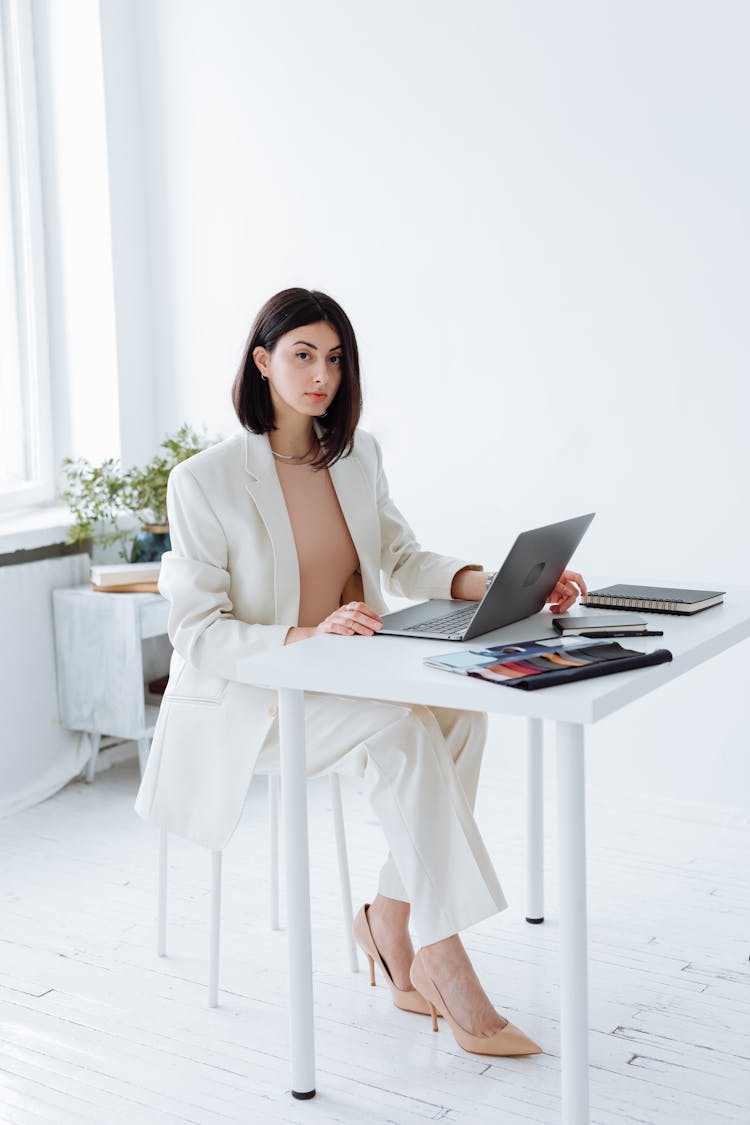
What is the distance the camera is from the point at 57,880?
2816 mm

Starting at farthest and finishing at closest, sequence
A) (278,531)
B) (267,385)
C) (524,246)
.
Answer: (524,246), (267,385), (278,531)

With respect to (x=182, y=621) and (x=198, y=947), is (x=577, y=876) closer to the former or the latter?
(x=182, y=621)

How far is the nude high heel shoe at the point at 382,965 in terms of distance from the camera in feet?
7.01

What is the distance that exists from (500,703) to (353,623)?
439 mm

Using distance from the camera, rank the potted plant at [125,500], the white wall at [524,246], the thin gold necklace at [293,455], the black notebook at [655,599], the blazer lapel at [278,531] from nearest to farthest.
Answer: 1. the black notebook at [655,599]
2. the blazer lapel at [278,531]
3. the thin gold necklace at [293,455]
4. the white wall at [524,246]
5. the potted plant at [125,500]

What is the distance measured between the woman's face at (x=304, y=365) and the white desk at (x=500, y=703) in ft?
1.62

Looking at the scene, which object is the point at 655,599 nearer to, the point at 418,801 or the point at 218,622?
the point at 418,801

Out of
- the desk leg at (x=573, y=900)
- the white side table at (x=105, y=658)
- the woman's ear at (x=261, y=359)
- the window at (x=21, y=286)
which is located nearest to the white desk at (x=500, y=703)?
the desk leg at (x=573, y=900)

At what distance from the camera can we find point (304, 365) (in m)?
2.20

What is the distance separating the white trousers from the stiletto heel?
0.23 meters

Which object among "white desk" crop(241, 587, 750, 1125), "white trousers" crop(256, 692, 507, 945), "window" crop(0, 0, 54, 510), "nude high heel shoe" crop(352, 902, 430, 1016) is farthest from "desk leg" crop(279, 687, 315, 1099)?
"window" crop(0, 0, 54, 510)

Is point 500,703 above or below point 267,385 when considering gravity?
below

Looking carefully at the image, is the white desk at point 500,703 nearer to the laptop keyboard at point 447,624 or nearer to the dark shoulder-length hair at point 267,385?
the laptop keyboard at point 447,624

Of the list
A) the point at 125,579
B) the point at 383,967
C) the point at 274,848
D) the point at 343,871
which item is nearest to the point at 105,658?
the point at 125,579
